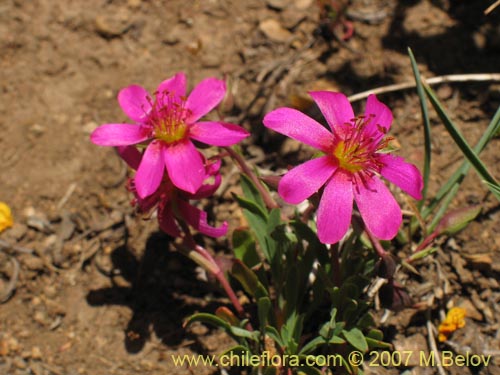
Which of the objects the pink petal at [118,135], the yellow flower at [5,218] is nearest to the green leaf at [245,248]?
the pink petal at [118,135]

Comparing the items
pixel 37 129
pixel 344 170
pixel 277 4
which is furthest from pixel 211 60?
pixel 344 170

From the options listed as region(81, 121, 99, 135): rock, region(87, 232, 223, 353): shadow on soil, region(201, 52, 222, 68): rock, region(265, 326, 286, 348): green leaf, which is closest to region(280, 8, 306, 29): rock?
region(201, 52, 222, 68): rock

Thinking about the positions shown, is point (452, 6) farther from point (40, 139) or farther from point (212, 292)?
point (40, 139)

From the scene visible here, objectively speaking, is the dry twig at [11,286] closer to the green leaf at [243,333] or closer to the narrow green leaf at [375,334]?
the green leaf at [243,333]

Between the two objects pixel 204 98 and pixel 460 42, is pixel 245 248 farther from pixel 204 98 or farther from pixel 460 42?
pixel 460 42

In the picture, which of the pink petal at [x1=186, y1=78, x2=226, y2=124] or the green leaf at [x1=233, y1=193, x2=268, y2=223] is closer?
the pink petal at [x1=186, y1=78, x2=226, y2=124]

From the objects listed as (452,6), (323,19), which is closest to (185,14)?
(323,19)

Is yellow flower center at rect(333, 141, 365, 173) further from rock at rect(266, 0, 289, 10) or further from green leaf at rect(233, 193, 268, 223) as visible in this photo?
rock at rect(266, 0, 289, 10)
